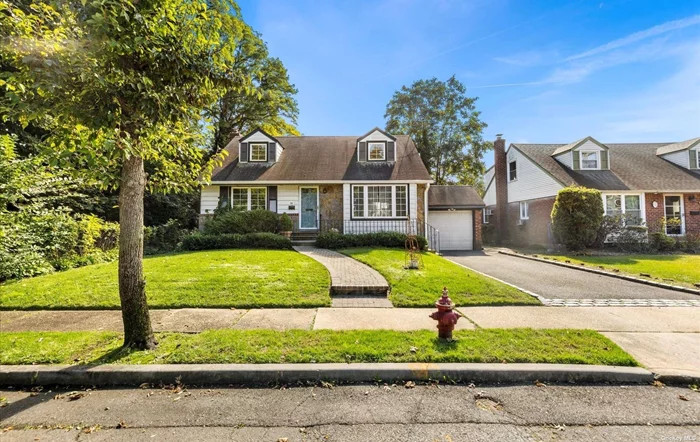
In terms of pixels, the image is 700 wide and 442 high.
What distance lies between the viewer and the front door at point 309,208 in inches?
631

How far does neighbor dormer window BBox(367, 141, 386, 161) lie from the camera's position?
1695 centimetres

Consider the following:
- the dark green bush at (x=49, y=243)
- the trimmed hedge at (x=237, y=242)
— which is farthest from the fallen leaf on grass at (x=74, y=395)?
the trimmed hedge at (x=237, y=242)

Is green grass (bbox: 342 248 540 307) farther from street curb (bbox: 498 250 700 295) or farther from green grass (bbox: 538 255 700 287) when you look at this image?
green grass (bbox: 538 255 700 287)

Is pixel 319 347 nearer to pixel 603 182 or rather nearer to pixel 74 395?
pixel 74 395

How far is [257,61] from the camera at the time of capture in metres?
26.7

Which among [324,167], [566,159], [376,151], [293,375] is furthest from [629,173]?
[293,375]

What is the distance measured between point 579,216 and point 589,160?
23.9ft

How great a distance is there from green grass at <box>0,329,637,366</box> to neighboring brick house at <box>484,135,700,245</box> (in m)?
15.4

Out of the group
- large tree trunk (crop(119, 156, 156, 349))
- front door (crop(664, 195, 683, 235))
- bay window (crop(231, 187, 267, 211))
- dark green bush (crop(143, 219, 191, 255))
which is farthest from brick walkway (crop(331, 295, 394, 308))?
front door (crop(664, 195, 683, 235))

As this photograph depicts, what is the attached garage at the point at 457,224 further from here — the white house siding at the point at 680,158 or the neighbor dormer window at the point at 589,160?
the white house siding at the point at 680,158

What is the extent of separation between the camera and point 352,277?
7715 millimetres

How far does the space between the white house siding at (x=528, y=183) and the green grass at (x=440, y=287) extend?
41.2 feet

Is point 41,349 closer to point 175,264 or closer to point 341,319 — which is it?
point 341,319

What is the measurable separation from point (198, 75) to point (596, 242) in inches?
698
